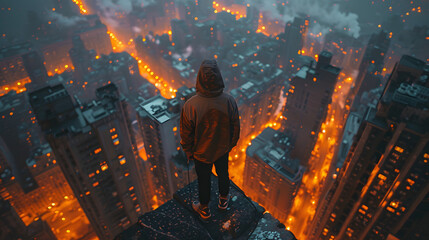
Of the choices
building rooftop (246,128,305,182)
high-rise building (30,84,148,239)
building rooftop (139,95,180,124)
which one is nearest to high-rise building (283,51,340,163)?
building rooftop (246,128,305,182)

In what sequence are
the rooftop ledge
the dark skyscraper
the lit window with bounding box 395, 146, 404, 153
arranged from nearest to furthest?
1. the rooftop ledge
2. the lit window with bounding box 395, 146, 404, 153
3. the dark skyscraper

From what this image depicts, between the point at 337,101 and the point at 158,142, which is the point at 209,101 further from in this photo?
the point at 337,101

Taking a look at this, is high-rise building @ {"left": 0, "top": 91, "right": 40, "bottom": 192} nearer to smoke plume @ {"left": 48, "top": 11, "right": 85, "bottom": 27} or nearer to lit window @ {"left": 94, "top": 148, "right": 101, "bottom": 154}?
lit window @ {"left": 94, "top": 148, "right": 101, "bottom": 154}

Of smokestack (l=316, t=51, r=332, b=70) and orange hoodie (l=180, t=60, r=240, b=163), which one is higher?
orange hoodie (l=180, t=60, r=240, b=163)

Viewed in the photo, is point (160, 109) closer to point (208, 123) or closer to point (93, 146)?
point (93, 146)

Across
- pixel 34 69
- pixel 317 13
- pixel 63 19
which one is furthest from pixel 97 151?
pixel 317 13

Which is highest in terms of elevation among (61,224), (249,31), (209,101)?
(209,101)

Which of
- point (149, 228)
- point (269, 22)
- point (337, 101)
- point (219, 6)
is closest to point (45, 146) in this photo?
point (149, 228)
